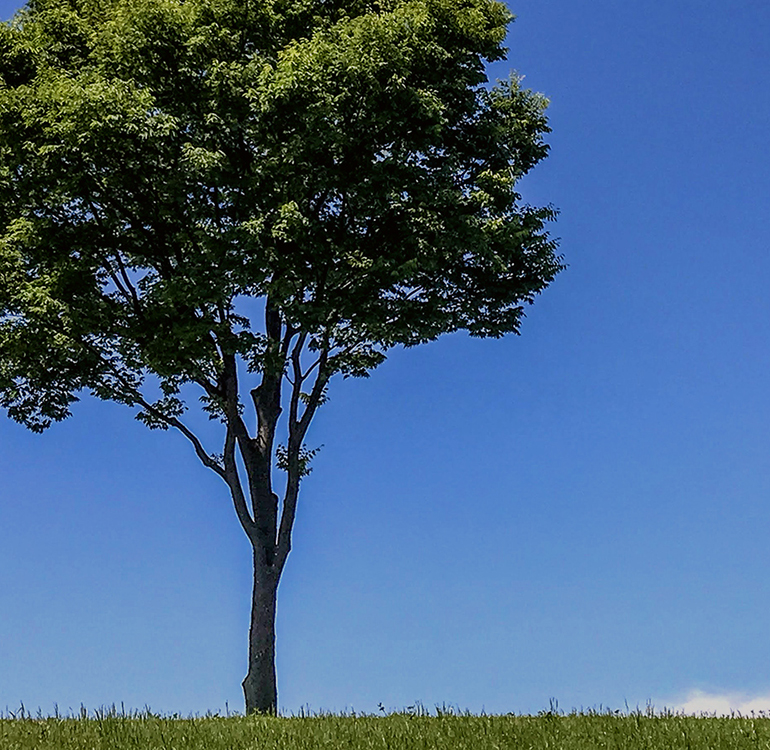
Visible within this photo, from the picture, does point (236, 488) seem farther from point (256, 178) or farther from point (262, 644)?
point (256, 178)

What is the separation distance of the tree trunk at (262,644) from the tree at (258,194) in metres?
0.05

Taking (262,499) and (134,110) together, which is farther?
(262,499)

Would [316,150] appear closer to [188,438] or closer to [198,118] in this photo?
[198,118]

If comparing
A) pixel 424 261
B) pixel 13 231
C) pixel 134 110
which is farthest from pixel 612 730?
Answer: pixel 13 231

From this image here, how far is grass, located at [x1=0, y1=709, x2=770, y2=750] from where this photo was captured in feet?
38.6

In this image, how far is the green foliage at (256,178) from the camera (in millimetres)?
18750

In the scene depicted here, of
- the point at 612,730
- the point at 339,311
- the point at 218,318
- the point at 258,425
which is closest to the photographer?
the point at 612,730

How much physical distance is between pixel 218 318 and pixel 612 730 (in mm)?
13360

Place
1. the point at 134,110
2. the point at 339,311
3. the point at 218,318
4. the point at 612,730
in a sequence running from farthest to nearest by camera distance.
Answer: the point at 218,318
the point at 339,311
the point at 134,110
the point at 612,730

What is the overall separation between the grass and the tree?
5.79m

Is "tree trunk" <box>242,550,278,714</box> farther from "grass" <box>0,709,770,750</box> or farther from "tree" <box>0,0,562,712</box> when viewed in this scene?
"grass" <box>0,709,770,750</box>

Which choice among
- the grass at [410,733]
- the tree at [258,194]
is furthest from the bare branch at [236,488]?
the grass at [410,733]

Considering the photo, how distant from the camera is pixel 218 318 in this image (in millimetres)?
21234

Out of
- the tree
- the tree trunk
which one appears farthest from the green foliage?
the tree trunk
